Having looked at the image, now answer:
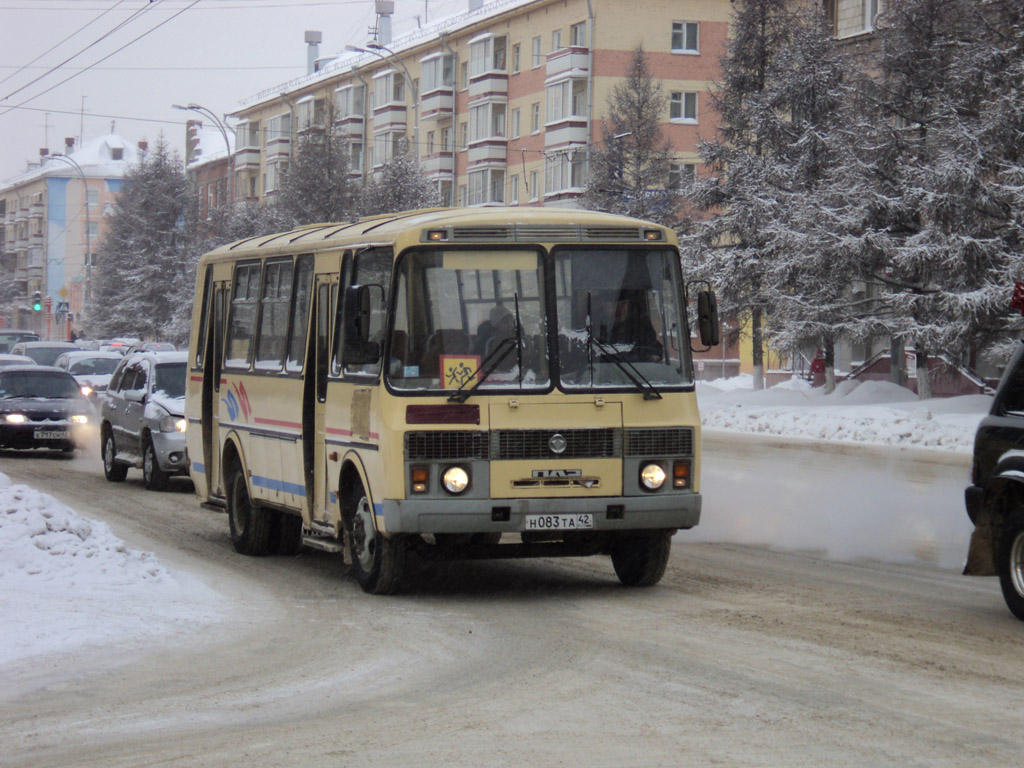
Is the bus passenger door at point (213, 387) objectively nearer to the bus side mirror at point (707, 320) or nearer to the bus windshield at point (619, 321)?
the bus windshield at point (619, 321)

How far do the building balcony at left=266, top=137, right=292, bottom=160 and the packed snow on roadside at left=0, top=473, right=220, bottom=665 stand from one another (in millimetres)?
89024

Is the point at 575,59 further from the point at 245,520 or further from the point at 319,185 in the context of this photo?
the point at 245,520

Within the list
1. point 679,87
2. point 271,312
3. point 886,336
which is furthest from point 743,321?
point 271,312

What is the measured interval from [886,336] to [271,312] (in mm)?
27847

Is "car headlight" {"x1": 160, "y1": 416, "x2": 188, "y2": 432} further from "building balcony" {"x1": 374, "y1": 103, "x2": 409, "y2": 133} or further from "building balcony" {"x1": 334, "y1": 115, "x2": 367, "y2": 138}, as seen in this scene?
"building balcony" {"x1": 334, "y1": 115, "x2": 367, "y2": 138}

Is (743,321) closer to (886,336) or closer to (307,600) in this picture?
(886,336)

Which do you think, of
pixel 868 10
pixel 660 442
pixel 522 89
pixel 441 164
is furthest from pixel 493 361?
pixel 441 164

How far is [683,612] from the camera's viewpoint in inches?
400

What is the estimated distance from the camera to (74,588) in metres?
10.3

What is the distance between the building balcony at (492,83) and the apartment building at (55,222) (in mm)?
71387

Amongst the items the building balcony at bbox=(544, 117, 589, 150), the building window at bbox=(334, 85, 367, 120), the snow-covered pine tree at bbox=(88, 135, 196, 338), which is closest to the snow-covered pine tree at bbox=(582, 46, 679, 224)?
the building balcony at bbox=(544, 117, 589, 150)

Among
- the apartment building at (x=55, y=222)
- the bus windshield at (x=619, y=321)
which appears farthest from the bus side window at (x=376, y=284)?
the apartment building at (x=55, y=222)

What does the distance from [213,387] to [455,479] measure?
202 inches

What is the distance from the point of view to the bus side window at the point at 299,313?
1252 cm
